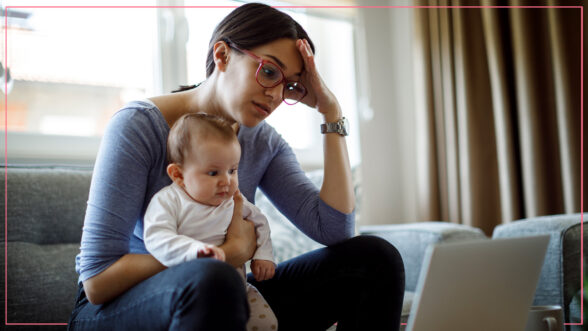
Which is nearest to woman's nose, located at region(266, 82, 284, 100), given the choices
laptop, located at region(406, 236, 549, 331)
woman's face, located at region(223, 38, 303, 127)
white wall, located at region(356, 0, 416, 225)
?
woman's face, located at region(223, 38, 303, 127)

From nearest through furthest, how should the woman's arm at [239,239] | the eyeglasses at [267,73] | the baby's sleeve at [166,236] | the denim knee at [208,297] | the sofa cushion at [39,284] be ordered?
the denim knee at [208,297]
the baby's sleeve at [166,236]
the woman's arm at [239,239]
the eyeglasses at [267,73]
the sofa cushion at [39,284]

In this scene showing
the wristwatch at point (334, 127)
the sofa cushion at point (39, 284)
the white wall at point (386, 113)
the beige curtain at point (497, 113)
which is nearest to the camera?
the wristwatch at point (334, 127)

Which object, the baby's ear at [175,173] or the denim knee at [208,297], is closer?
the denim knee at [208,297]

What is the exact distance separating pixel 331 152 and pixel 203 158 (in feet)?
1.11

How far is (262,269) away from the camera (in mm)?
1038

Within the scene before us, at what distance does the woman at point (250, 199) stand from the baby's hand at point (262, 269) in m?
0.04

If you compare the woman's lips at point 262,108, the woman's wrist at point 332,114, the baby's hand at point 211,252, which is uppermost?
the woman's lips at point 262,108

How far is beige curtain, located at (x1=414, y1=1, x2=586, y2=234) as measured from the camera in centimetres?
199

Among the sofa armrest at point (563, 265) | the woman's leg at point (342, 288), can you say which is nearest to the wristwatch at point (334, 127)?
the woman's leg at point (342, 288)

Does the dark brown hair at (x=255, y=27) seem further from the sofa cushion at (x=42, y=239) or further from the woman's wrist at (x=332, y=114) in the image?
the sofa cushion at (x=42, y=239)

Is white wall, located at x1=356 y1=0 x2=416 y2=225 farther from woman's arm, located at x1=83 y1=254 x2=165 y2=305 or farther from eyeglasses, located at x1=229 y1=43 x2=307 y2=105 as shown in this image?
woman's arm, located at x1=83 y1=254 x2=165 y2=305

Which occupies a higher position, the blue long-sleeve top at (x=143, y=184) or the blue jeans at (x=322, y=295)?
the blue long-sleeve top at (x=143, y=184)

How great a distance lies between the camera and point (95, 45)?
6.41 ft

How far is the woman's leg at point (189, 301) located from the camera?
0.77m
